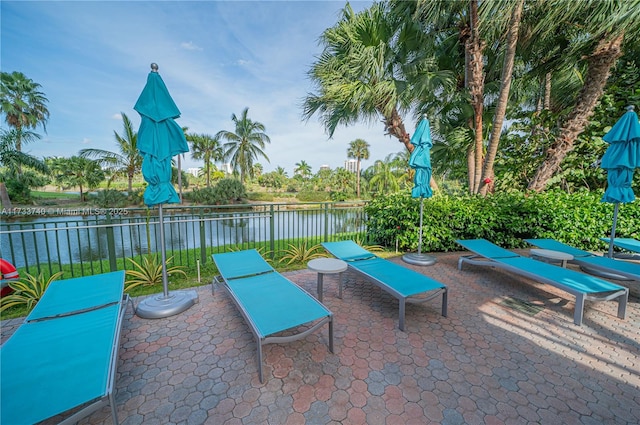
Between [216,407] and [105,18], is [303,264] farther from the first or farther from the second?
[105,18]

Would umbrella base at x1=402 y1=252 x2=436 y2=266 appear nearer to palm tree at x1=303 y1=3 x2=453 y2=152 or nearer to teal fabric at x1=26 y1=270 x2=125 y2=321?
palm tree at x1=303 y1=3 x2=453 y2=152

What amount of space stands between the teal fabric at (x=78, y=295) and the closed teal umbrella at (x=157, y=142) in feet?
1.49

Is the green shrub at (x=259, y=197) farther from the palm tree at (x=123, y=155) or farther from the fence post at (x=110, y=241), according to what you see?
the fence post at (x=110, y=241)

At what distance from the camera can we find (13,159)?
17219 mm

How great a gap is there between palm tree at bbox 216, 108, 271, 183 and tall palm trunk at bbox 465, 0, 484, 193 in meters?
22.0

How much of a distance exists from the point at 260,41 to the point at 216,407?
8.86m

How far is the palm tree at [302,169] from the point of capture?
54731 mm

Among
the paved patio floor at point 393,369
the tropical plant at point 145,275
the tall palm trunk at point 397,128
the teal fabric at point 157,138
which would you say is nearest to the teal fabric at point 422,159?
the paved patio floor at point 393,369

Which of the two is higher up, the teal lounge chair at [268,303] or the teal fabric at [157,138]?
the teal fabric at [157,138]

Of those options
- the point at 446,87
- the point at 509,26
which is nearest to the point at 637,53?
the point at 509,26

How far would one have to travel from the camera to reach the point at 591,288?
10.3ft

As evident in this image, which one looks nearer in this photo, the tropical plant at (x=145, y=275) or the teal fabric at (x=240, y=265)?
the teal fabric at (x=240, y=265)

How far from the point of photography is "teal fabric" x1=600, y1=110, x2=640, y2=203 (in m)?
4.14

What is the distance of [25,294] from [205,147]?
90.4 ft
